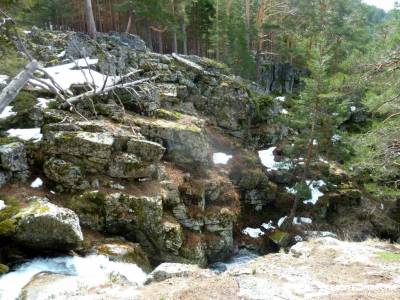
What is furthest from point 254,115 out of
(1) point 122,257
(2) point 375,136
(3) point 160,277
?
(3) point 160,277

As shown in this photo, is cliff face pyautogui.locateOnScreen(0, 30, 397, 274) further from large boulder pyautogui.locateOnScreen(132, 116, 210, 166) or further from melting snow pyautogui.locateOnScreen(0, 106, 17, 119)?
melting snow pyautogui.locateOnScreen(0, 106, 17, 119)

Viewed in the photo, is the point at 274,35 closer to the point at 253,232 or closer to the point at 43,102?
the point at 253,232

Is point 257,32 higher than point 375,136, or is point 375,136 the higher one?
point 257,32

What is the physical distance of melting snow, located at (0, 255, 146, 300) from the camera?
28.6 ft

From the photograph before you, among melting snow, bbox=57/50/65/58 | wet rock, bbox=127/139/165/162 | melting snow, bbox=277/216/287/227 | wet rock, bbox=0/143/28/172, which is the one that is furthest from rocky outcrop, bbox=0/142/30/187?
melting snow, bbox=277/216/287/227

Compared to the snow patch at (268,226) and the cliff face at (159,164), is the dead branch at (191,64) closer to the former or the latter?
the cliff face at (159,164)

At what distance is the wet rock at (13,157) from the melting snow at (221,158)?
37.6 ft

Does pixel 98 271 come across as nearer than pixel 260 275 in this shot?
No

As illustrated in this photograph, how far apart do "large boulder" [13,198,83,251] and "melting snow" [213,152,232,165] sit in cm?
1222

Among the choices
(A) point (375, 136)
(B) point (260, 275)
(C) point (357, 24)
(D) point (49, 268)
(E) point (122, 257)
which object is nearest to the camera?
(B) point (260, 275)

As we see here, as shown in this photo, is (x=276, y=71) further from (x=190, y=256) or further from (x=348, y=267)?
(x=348, y=267)

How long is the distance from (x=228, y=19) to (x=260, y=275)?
33.5 meters

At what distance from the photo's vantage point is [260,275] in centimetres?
861

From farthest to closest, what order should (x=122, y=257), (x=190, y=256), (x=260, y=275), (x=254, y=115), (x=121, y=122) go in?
(x=254, y=115) → (x=121, y=122) → (x=190, y=256) → (x=122, y=257) → (x=260, y=275)
